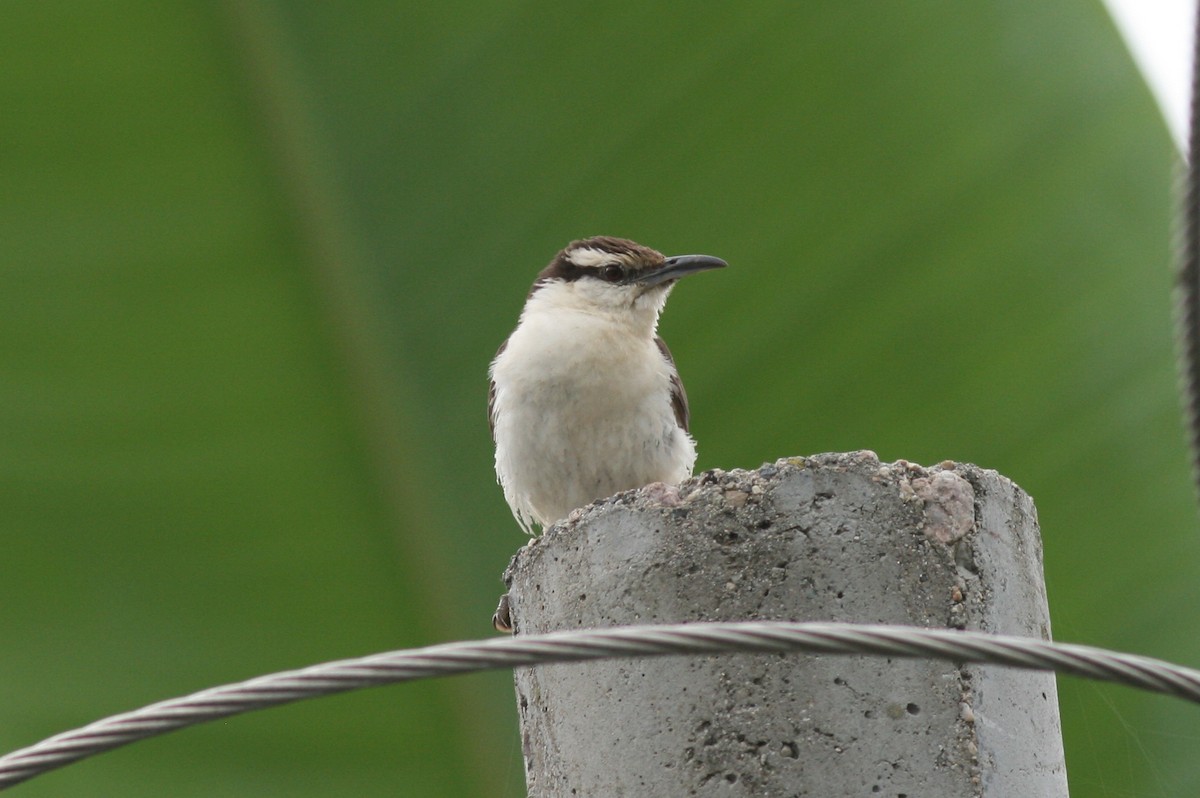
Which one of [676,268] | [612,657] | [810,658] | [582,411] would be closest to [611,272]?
[676,268]

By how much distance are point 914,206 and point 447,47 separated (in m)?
1.90

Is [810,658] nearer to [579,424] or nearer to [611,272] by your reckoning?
[579,424]

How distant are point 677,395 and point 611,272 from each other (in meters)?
0.59

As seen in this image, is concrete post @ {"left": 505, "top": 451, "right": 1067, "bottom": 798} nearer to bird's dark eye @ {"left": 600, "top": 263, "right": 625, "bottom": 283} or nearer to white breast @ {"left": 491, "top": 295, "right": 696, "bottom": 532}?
white breast @ {"left": 491, "top": 295, "right": 696, "bottom": 532}

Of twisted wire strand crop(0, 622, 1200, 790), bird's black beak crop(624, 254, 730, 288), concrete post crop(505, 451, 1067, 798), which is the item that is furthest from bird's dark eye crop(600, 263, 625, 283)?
twisted wire strand crop(0, 622, 1200, 790)

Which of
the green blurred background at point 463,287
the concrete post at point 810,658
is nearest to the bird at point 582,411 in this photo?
the green blurred background at point 463,287

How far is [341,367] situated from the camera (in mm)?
5828

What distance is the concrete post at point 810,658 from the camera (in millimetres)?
3086

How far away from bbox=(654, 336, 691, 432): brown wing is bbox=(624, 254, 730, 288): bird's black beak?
23cm

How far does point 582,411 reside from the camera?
5.29m

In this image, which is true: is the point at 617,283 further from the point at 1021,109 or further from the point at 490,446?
the point at 1021,109

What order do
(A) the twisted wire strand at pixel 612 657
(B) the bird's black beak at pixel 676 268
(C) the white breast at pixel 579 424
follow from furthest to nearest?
1. (B) the bird's black beak at pixel 676 268
2. (C) the white breast at pixel 579 424
3. (A) the twisted wire strand at pixel 612 657

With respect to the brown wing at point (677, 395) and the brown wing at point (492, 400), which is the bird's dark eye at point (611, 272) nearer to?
the brown wing at point (677, 395)

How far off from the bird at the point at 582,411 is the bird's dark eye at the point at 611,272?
0.18 m
